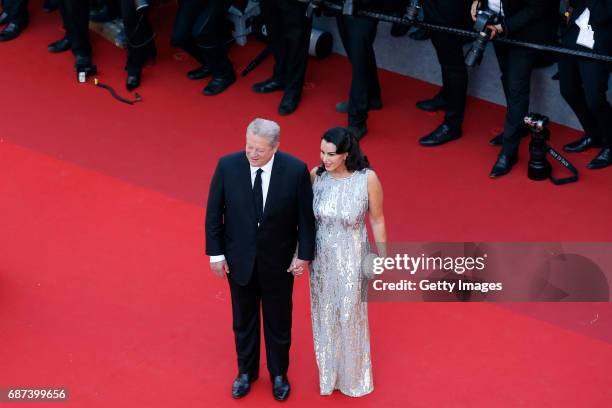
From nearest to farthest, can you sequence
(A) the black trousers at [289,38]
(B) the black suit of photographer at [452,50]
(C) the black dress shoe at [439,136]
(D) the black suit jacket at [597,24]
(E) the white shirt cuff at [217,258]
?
(E) the white shirt cuff at [217,258] < (D) the black suit jacket at [597,24] < (B) the black suit of photographer at [452,50] < (C) the black dress shoe at [439,136] < (A) the black trousers at [289,38]

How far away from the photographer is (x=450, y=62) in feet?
22.4

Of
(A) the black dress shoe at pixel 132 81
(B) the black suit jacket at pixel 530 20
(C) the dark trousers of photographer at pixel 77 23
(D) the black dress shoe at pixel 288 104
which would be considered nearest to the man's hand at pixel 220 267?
(B) the black suit jacket at pixel 530 20

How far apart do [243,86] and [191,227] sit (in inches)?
77.4

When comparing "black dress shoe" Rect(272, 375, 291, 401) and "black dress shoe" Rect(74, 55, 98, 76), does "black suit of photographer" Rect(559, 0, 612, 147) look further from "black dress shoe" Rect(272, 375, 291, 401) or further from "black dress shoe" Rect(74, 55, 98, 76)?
"black dress shoe" Rect(74, 55, 98, 76)

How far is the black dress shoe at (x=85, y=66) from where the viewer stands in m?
7.99

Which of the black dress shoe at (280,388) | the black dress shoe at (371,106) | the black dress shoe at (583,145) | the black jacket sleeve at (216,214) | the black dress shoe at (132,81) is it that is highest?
the black jacket sleeve at (216,214)

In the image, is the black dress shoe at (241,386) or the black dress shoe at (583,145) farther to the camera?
the black dress shoe at (583,145)

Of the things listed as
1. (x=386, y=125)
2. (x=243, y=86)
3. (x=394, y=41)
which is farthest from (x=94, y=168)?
(x=394, y=41)

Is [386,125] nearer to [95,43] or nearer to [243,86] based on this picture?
[243,86]

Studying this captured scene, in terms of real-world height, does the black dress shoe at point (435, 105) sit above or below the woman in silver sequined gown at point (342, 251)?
below

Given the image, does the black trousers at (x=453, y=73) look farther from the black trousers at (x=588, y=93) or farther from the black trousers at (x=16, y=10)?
the black trousers at (x=16, y=10)

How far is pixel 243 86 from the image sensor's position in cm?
784

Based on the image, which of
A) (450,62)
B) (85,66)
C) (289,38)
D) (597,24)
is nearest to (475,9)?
(450,62)

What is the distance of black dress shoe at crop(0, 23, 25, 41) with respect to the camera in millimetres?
8555
